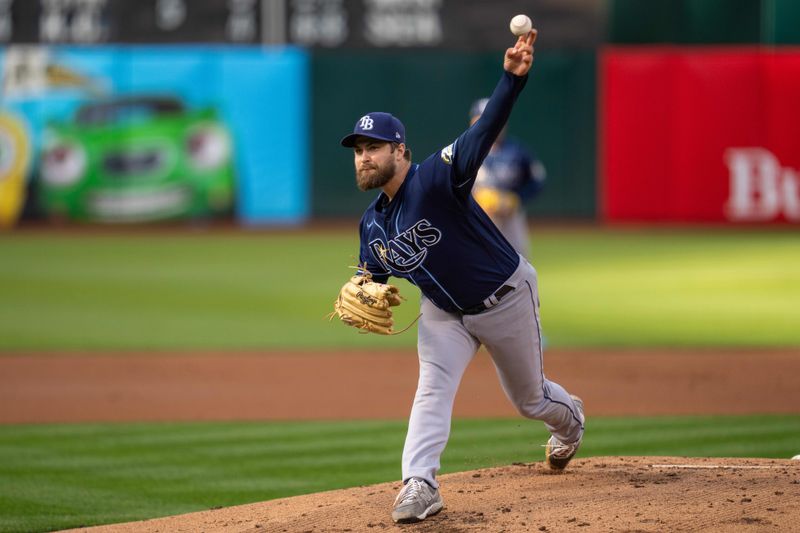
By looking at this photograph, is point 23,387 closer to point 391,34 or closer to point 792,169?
point 391,34

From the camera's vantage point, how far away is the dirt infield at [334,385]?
7500 mm

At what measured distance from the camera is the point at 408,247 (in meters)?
4.67

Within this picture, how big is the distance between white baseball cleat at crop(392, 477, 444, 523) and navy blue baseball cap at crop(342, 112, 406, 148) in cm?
129

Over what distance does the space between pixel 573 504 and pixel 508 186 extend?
15.9ft

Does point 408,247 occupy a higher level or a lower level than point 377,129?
lower

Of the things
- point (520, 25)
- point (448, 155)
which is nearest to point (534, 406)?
point (448, 155)

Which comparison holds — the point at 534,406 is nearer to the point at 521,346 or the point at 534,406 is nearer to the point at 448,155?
the point at 521,346

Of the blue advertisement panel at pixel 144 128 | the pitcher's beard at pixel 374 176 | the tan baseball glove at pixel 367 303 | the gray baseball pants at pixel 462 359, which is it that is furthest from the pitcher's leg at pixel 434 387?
the blue advertisement panel at pixel 144 128

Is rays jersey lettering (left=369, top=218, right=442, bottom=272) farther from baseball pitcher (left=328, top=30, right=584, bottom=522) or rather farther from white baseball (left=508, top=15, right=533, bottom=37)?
white baseball (left=508, top=15, right=533, bottom=37)

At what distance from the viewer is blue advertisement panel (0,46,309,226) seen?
19797mm

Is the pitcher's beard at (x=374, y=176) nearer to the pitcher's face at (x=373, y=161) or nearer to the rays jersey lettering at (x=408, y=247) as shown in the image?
the pitcher's face at (x=373, y=161)

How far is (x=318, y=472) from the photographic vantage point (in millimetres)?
5930

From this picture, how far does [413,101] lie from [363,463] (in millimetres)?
14489

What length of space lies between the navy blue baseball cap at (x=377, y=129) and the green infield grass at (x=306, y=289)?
557cm
